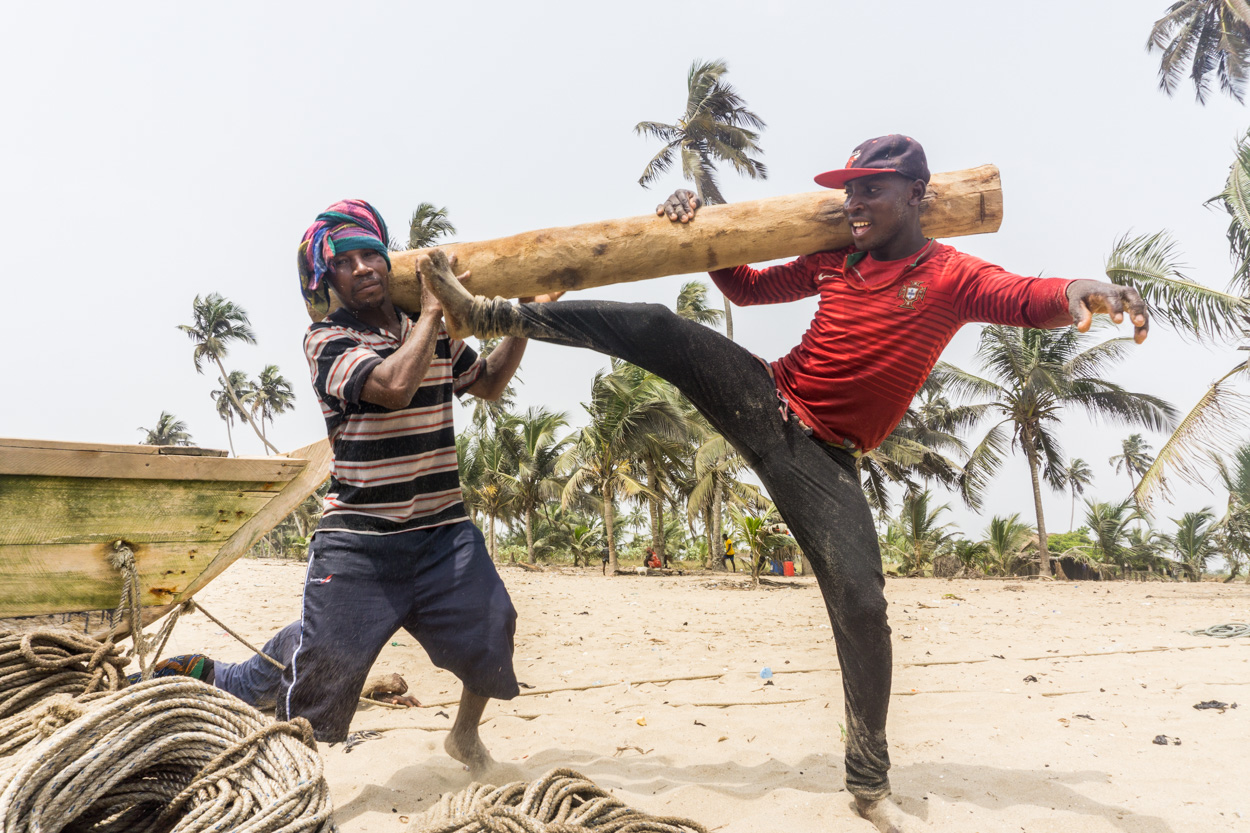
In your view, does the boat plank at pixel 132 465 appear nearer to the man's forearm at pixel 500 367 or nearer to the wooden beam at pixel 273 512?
the wooden beam at pixel 273 512

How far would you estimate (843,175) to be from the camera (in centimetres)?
263

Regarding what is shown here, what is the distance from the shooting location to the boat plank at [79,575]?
248cm

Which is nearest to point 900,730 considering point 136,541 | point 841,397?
point 841,397

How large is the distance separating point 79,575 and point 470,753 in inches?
63.1

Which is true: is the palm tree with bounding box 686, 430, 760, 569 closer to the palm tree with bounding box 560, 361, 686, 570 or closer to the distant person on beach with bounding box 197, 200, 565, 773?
the palm tree with bounding box 560, 361, 686, 570

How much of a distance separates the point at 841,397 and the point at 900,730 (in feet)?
6.16

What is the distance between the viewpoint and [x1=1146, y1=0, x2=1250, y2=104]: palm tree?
17.3 meters

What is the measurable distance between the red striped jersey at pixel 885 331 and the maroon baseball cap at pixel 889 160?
29 centimetres

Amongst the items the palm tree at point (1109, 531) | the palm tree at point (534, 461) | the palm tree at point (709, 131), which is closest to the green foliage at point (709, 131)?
the palm tree at point (709, 131)

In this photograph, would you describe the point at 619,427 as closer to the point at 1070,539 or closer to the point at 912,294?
the point at 912,294

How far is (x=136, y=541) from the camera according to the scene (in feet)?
8.73

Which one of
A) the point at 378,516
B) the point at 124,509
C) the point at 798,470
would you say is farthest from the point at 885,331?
the point at 124,509

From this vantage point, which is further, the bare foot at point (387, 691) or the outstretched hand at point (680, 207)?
the bare foot at point (387, 691)

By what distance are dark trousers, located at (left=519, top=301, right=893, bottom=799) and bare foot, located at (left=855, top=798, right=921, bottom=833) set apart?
0.03 m
